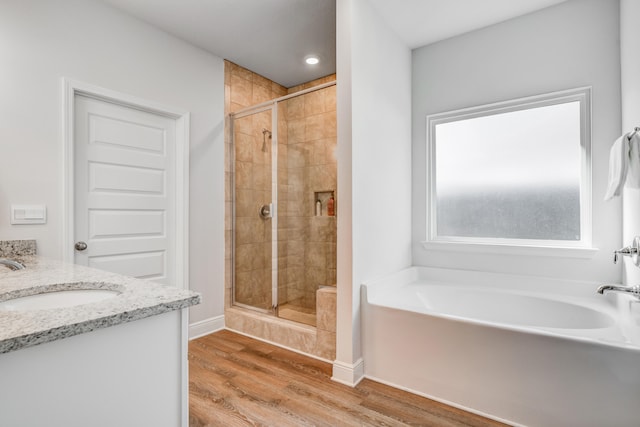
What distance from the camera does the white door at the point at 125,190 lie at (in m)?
2.33

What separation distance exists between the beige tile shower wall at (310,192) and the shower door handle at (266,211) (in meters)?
0.18

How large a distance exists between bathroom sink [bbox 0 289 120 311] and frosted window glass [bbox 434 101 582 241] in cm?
262

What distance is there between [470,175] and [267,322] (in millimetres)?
→ 2162

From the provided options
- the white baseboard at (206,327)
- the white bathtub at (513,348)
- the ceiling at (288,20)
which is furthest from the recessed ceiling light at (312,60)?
the white baseboard at (206,327)

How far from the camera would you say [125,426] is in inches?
33.2

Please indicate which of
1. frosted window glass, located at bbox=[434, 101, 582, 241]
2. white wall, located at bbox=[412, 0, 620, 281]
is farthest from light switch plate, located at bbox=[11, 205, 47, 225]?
frosted window glass, located at bbox=[434, 101, 582, 241]

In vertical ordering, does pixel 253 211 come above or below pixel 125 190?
below

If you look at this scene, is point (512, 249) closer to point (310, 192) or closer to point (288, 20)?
point (310, 192)

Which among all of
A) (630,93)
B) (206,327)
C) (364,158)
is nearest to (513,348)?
(364,158)

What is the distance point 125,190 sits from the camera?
2543 millimetres

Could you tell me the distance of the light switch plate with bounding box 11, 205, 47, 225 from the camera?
6.47 feet

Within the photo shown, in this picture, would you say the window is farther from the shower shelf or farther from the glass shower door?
the glass shower door

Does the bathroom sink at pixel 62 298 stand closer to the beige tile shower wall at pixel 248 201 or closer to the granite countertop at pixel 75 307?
the granite countertop at pixel 75 307

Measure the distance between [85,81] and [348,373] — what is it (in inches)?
105
